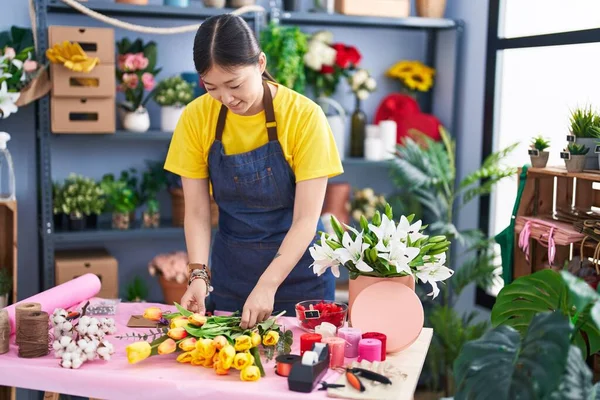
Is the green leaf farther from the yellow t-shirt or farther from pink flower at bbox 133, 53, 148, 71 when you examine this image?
pink flower at bbox 133, 53, 148, 71

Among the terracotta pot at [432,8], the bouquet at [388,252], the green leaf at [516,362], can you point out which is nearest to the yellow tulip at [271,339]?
the bouquet at [388,252]

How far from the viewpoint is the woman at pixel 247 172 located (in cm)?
220

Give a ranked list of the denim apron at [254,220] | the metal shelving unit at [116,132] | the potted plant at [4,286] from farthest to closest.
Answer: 1. the metal shelving unit at [116,132]
2. the potted plant at [4,286]
3. the denim apron at [254,220]

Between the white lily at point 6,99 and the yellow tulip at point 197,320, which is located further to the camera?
the white lily at point 6,99

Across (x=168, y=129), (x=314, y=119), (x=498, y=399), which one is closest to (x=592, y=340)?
(x=498, y=399)

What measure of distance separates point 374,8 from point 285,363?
281cm

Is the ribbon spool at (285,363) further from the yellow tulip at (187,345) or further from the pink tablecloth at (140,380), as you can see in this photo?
Result: the yellow tulip at (187,345)

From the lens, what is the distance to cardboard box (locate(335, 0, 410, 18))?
4.15 meters

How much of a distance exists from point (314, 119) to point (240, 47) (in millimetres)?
355

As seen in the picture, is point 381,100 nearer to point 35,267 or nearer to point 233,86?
point 35,267

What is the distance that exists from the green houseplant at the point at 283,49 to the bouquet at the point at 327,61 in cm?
19

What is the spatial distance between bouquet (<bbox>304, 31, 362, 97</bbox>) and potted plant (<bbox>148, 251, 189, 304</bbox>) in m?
1.23

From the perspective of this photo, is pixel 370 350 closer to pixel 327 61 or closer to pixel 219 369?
pixel 219 369

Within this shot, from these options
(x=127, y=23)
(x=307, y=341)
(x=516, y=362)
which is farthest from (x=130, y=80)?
(x=516, y=362)
